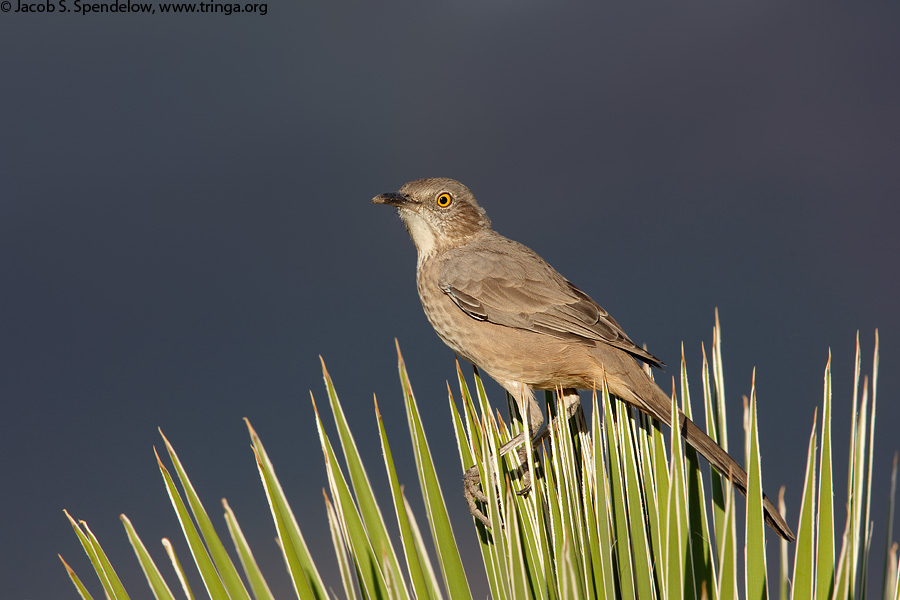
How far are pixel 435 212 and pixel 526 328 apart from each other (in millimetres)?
1014

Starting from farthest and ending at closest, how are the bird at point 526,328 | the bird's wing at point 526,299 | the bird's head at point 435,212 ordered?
the bird's head at point 435,212, the bird's wing at point 526,299, the bird at point 526,328

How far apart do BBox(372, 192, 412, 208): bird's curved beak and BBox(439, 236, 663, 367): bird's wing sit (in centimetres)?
→ 45

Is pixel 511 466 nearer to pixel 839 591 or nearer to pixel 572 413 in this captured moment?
pixel 572 413

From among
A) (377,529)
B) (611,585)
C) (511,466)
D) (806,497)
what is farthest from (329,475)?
(806,497)

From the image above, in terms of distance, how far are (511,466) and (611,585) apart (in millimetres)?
854

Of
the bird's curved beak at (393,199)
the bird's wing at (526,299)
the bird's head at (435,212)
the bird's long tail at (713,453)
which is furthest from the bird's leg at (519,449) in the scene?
the bird's curved beak at (393,199)

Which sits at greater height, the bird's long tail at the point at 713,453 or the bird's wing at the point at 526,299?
the bird's wing at the point at 526,299

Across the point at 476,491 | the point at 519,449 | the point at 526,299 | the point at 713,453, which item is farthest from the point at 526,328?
the point at 713,453

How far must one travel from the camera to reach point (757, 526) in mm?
2311

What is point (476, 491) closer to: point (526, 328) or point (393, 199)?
point (526, 328)

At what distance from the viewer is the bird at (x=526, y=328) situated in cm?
335

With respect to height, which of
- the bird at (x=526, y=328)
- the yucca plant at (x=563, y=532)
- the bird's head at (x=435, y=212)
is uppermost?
the bird's head at (x=435, y=212)

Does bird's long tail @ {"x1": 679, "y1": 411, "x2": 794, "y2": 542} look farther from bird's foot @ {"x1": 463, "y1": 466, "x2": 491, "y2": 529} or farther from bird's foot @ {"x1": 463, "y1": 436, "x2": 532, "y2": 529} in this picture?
bird's foot @ {"x1": 463, "y1": 466, "x2": 491, "y2": 529}

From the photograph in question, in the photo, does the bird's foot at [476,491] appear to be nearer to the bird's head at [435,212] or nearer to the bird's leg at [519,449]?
the bird's leg at [519,449]
